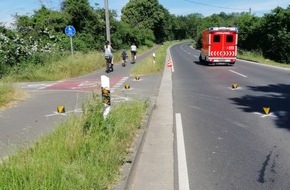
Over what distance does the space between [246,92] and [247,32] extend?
1454 inches

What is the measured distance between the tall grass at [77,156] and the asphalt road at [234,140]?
957 millimetres

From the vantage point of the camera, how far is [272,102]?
11.3 metres

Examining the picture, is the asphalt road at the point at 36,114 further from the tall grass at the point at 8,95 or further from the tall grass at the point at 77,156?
the tall grass at the point at 77,156

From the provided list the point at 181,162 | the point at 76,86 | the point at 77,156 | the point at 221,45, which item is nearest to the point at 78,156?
the point at 77,156

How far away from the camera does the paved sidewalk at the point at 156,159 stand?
4961 mm

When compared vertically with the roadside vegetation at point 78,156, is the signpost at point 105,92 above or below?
above

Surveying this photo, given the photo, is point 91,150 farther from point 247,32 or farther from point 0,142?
point 247,32

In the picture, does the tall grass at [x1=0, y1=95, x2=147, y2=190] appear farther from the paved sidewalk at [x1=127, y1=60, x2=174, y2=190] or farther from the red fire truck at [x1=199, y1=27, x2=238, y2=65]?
the red fire truck at [x1=199, y1=27, x2=238, y2=65]

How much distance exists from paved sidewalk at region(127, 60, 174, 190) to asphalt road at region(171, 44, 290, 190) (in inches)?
6.4

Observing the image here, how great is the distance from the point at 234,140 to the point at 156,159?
183 centimetres

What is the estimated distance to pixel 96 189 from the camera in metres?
4.24

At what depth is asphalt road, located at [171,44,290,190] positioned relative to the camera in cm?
512

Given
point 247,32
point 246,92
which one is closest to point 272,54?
point 247,32

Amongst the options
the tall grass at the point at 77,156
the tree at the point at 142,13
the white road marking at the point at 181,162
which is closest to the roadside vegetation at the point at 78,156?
the tall grass at the point at 77,156
